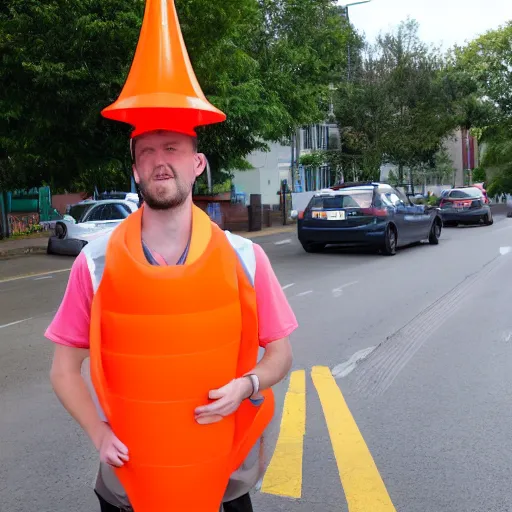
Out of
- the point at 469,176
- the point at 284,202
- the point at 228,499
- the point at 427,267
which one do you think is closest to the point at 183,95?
the point at 228,499

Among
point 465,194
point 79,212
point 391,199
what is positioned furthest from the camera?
point 465,194

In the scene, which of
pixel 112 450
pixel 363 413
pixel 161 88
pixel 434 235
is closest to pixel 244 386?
pixel 112 450

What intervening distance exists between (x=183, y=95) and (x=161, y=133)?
119 millimetres

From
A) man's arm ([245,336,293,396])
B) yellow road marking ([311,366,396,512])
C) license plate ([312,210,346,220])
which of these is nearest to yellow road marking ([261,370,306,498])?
yellow road marking ([311,366,396,512])

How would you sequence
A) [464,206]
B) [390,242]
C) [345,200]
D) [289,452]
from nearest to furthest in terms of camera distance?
1. [289,452]
2. [390,242]
3. [345,200]
4. [464,206]

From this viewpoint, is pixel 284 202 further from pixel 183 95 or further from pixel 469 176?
pixel 469 176

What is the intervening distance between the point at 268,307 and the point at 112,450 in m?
0.58

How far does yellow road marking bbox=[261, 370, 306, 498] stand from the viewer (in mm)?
3781

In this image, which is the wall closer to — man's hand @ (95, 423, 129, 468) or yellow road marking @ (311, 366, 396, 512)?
yellow road marking @ (311, 366, 396, 512)

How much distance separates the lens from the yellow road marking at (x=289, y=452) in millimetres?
3781

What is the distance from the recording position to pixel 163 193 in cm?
200

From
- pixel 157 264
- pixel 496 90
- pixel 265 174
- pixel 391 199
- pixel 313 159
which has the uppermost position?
pixel 496 90

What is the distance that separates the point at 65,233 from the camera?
19531 millimetres

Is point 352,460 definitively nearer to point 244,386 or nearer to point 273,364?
point 273,364
